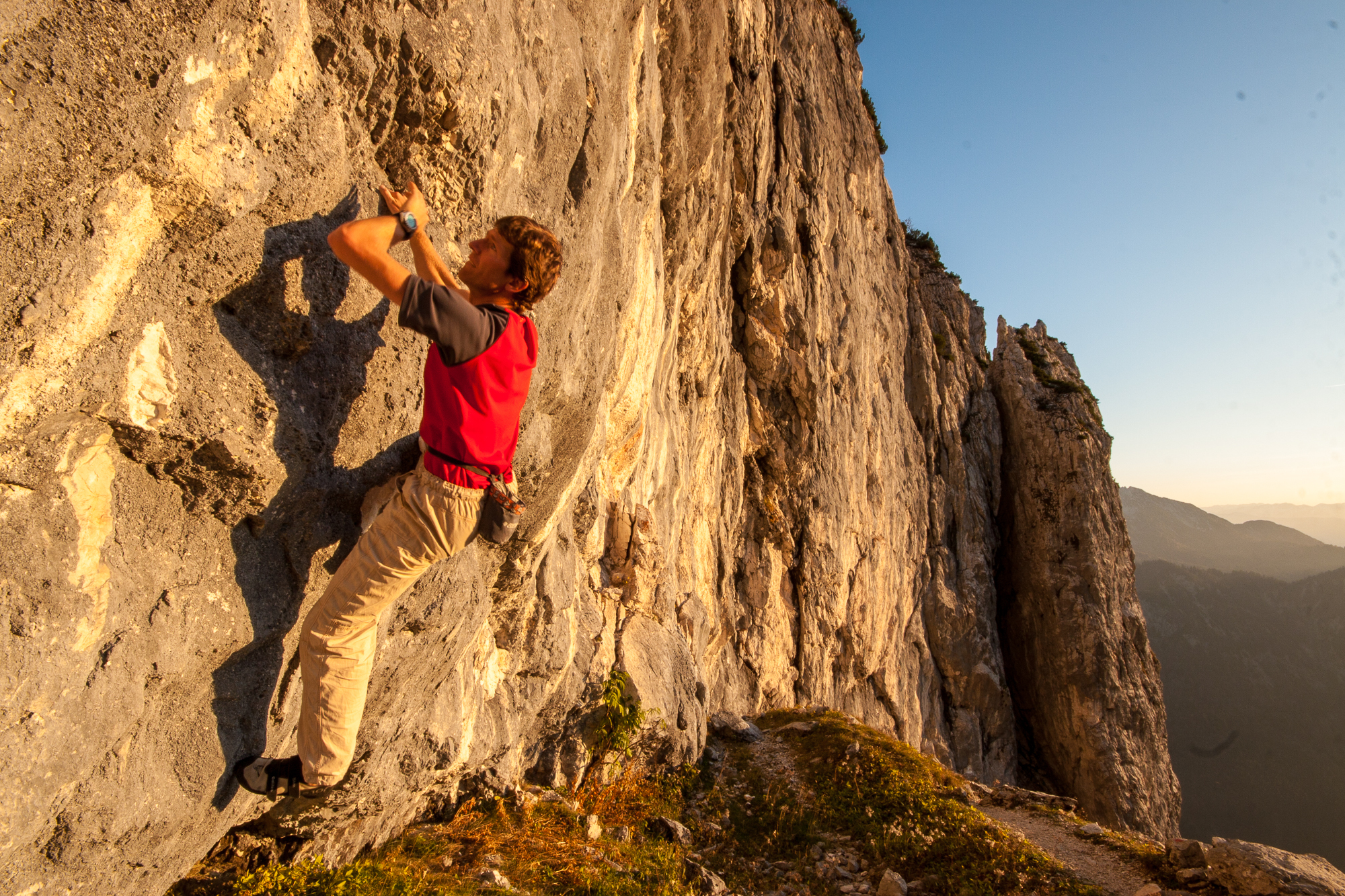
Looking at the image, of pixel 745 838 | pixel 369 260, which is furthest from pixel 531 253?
pixel 745 838

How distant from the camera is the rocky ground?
4344 millimetres

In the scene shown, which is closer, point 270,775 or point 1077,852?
point 270,775

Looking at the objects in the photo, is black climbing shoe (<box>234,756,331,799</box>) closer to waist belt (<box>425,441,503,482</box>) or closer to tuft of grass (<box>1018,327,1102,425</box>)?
waist belt (<box>425,441,503,482</box>)

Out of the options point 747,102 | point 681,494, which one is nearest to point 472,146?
point 681,494

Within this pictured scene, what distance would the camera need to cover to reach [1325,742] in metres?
53.5

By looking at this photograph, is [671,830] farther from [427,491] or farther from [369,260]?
[369,260]

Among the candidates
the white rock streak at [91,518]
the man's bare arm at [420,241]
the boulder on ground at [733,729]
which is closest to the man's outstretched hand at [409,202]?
the man's bare arm at [420,241]

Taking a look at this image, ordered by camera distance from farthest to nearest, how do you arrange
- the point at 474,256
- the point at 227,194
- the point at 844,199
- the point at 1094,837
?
the point at 844,199 → the point at 1094,837 → the point at 474,256 → the point at 227,194

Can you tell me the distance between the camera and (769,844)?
273 inches

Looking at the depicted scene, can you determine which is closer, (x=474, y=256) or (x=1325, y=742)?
(x=474, y=256)

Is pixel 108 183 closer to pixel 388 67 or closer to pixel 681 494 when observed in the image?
pixel 388 67

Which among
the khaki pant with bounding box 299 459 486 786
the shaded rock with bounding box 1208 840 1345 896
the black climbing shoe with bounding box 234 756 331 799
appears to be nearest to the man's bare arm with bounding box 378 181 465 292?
the khaki pant with bounding box 299 459 486 786

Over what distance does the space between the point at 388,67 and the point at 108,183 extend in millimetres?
1551

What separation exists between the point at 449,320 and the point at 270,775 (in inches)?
96.6
